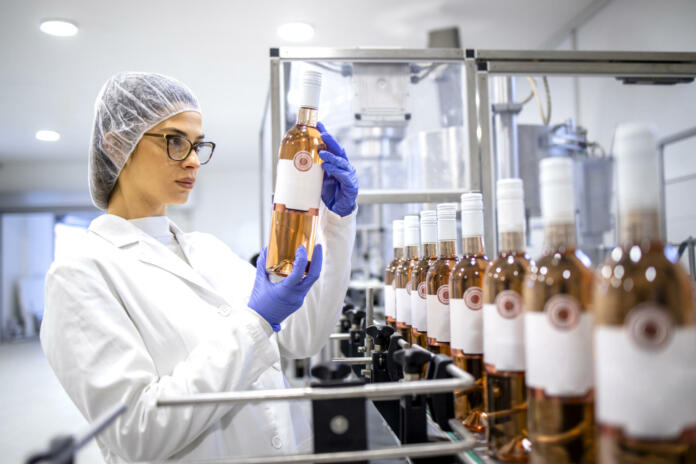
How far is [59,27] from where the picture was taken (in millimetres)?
2865

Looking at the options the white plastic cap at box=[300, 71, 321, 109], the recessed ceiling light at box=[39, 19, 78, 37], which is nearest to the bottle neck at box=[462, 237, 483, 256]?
the white plastic cap at box=[300, 71, 321, 109]

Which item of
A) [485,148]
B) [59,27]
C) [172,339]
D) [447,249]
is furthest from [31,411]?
[447,249]

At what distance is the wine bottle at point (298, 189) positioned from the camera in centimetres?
75

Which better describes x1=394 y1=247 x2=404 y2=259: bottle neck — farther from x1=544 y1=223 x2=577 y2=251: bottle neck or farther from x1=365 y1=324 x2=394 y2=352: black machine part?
x1=544 y1=223 x2=577 y2=251: bottle neck

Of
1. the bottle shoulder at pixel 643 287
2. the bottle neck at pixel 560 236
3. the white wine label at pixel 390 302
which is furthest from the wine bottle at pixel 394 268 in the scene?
the bottle shoulder at pixel 643 287

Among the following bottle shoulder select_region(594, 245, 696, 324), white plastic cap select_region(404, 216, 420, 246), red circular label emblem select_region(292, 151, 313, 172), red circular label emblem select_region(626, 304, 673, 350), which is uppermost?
red circular label emblem select_region(292, 151, 313, 172)

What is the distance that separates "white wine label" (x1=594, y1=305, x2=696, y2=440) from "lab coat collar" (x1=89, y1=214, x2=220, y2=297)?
0.85 metres

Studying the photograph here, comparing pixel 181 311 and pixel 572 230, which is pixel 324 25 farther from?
pixel 572 230

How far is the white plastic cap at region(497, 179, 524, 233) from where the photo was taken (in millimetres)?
549

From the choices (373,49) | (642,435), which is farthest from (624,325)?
(373,49)

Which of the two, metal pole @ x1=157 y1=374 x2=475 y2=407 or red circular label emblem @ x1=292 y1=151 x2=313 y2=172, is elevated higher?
red circular label emblem @ x1=292 y1=151 x2=313 y2=172

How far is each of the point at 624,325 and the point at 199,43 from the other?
3.26 m

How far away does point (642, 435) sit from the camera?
14.5 inches

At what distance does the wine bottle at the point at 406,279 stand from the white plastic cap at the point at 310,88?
0.93 ft
